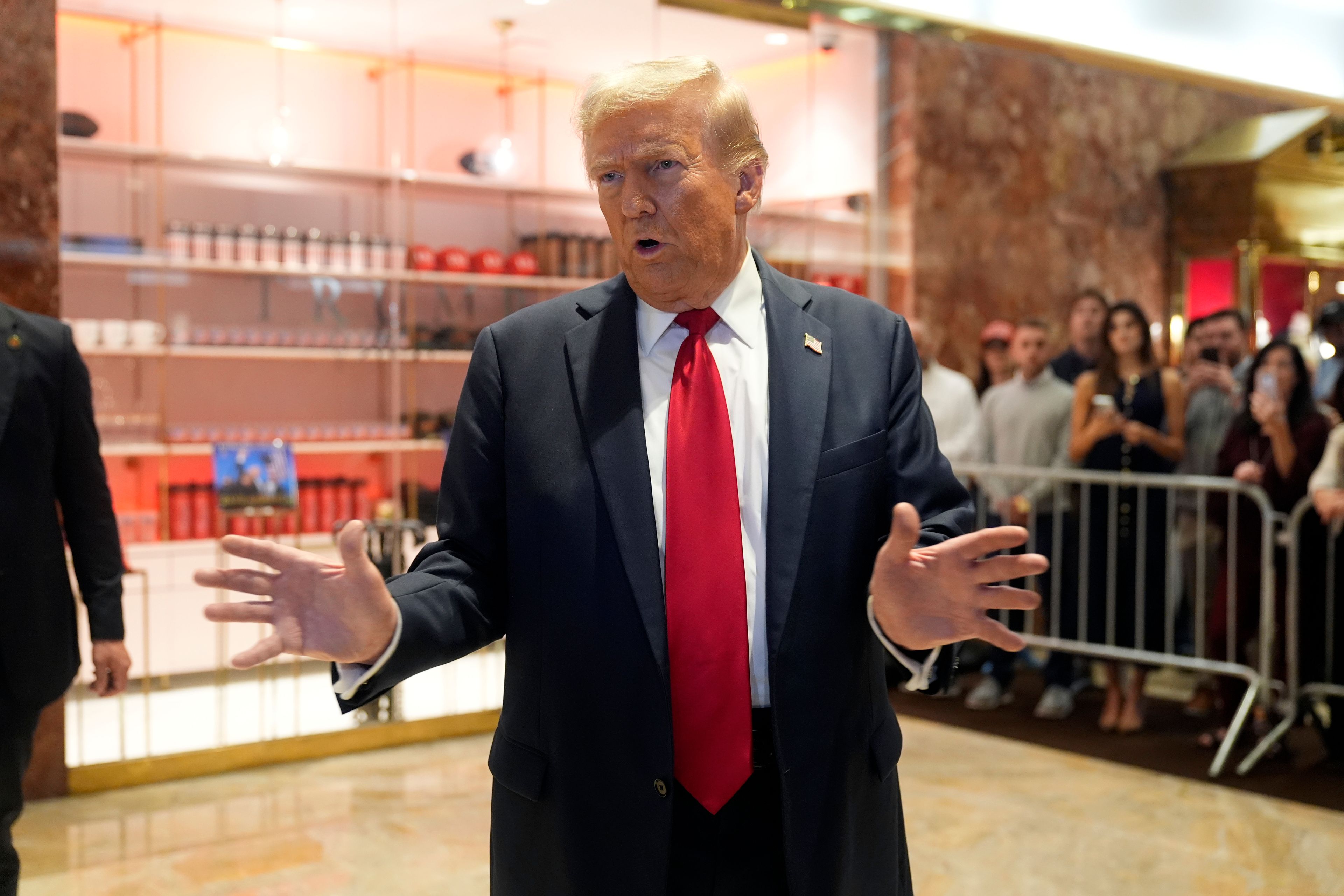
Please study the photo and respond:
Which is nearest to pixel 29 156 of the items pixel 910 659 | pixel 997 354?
pixel 910 659

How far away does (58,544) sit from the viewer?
262cm

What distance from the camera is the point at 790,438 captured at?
157 cm

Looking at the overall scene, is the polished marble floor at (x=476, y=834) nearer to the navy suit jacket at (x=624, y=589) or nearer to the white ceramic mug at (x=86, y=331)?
the white ceramic mug at (x=86, y=331)

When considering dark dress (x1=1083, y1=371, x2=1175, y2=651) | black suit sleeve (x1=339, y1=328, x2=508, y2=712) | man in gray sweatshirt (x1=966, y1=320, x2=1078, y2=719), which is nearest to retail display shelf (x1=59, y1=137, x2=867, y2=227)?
man in gray sweatshirt (x1=966, y1=320, x2=1078, y2=719)

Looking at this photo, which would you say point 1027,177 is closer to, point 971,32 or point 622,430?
point 971,32

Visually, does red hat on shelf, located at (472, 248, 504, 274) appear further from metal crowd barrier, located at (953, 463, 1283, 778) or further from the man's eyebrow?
the man's eyebrow

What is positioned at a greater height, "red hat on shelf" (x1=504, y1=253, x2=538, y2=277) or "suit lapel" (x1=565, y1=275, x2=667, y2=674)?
"red hat on shelf" (x1=504, y1=253, x2=538, y2=277)

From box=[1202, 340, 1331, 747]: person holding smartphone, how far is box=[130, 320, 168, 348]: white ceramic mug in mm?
4373

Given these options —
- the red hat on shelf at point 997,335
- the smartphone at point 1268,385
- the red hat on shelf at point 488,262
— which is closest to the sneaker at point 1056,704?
the smartphone at point 1268,385

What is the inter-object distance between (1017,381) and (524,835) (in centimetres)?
460

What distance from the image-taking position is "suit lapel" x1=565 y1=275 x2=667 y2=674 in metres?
1.54

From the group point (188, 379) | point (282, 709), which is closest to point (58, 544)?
point (282, 709)

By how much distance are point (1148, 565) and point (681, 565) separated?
13.9 ft

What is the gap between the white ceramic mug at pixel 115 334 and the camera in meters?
5.60
